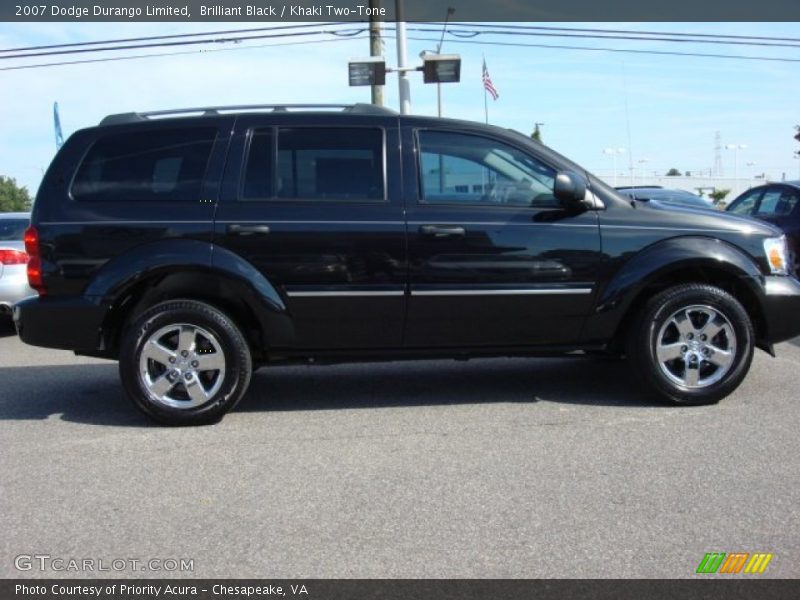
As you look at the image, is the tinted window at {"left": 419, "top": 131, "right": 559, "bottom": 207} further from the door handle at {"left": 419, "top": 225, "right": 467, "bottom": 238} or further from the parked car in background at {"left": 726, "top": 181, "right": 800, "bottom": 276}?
the parked car in background at {"left": 726, "top": 181, "right": 800, "bottom": 276}

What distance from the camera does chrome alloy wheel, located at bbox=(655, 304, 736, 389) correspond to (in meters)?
5.22

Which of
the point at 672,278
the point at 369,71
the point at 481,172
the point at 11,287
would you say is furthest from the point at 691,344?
the point at 369,71

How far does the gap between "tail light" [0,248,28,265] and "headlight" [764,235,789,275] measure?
25.0 feet

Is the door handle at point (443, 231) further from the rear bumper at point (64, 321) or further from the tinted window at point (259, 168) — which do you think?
the rear bumper at point (64, 321)

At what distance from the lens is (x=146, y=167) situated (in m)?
5.14

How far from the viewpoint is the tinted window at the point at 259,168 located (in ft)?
16.7

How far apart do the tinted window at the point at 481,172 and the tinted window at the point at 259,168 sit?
1008 mm

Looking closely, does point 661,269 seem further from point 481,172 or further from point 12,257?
point 12,257

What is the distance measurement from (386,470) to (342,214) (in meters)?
1.72

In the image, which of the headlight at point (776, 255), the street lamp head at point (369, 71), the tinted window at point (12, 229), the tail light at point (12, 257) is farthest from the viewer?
the street lamp head at point (369, 71)

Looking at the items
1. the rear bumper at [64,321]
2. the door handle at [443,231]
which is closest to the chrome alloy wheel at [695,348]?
the door handle at [443,231]

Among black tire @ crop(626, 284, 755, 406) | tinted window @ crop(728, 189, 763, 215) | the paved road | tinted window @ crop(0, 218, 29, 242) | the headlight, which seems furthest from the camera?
tinted window @ crop(728, 189, 763, 215)

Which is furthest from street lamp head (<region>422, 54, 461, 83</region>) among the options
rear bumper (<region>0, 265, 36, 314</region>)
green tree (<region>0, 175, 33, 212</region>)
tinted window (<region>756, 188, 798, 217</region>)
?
green tree (<region>0, 175, 33, 212</region>)
